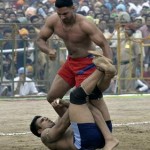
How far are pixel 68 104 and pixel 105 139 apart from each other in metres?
0.78

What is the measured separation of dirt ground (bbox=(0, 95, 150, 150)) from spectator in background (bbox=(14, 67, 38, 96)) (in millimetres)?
863

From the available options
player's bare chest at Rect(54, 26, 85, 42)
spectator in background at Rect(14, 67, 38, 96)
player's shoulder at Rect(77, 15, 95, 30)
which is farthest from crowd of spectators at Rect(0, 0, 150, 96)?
player's shoulder at Rect(77, 15, 95, 30)

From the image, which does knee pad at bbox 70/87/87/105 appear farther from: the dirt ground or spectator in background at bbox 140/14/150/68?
spectator in background at bbox 140/14/150/68

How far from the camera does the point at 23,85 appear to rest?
763 inches

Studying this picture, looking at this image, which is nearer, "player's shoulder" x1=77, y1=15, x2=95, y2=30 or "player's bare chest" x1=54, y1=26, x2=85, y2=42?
"player's shoulder" x1=77, y1=15, x2=95, y2=30

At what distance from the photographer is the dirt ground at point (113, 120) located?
1045cm

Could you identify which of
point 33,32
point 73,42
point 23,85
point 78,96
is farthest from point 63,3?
point 33,32

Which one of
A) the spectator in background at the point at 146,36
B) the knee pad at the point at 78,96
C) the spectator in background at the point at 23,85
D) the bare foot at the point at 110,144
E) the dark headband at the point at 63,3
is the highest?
the dark headband at the point at 63,3

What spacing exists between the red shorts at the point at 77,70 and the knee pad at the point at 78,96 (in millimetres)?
1006

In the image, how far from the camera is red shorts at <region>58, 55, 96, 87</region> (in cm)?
946

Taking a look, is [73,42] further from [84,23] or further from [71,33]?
[84,23]

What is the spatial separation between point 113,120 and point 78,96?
516cm

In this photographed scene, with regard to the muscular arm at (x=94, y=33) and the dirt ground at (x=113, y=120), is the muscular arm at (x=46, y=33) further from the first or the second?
the dirt ground at (x=113, y=120)

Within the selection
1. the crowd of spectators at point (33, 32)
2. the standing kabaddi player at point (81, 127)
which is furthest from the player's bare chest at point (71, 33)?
the crowd of spectators at point (33, 32)
